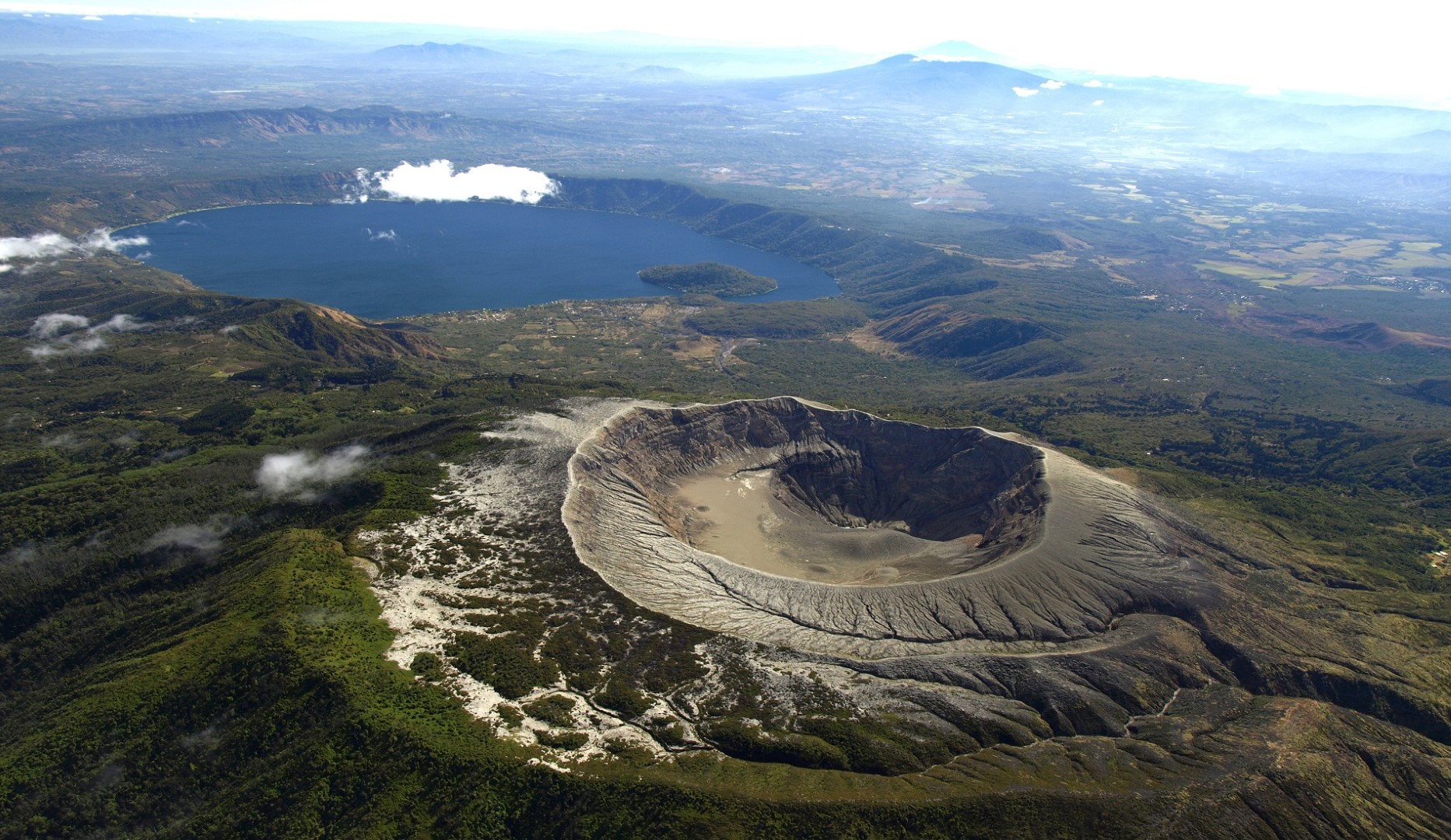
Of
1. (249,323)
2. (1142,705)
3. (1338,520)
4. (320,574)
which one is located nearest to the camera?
(1142,705)

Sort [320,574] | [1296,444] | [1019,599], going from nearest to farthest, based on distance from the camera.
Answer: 1. [320,574]
2. [1019,599]
3. [1296,444]

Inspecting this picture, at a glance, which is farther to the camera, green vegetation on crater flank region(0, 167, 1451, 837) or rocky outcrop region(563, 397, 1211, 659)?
rocky outcrop region(563, 397, 1211, 659)

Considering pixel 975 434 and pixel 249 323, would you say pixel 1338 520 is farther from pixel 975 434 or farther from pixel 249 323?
pixel 249 323

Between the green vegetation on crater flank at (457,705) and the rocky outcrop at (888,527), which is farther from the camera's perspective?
the rocky outcrop at (888,527)

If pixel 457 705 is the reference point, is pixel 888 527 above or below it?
below

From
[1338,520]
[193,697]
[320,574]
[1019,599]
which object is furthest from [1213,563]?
[193,697]

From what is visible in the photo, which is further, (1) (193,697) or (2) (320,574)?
(2) (320,574)

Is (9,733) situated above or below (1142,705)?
below

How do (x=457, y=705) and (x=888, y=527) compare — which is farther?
(x=888, y=527)
